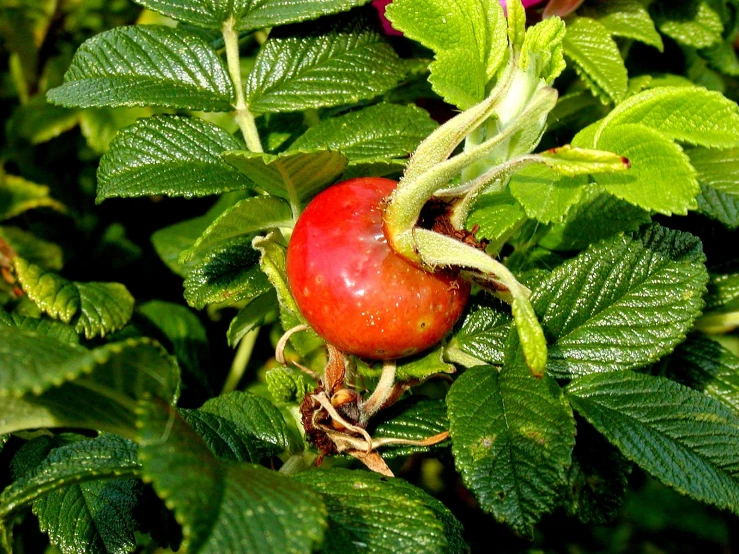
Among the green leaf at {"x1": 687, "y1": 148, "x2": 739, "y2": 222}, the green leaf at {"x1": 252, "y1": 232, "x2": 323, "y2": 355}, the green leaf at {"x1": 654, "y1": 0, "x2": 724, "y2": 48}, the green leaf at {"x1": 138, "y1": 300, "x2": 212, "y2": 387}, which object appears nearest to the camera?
the green leaf at {"x1": 252, "y1": 232, "x2": 323, "y2": 355}

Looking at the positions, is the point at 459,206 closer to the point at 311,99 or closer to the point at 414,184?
the point at 414,184

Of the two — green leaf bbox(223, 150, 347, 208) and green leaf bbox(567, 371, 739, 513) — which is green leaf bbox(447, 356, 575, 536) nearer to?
green leaf bbox(567, 371, 739, 513)

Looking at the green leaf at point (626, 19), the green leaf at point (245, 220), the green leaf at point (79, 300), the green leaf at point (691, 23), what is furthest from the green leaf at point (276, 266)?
the green leaf at point (691, 23)

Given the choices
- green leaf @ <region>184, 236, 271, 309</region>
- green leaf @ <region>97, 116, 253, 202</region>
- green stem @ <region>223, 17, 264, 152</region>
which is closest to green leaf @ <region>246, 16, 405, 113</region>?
green stem @ <region>223, 17, 264, 152</region>

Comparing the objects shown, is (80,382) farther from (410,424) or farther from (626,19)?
(626,19)

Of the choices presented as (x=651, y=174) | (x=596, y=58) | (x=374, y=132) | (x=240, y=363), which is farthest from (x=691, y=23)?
(x=240, y=363)

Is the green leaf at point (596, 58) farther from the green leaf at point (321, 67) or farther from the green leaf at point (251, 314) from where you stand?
the green leaf at point (251, 314)

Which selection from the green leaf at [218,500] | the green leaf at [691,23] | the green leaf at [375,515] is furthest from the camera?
the green leaf at [691,23]
